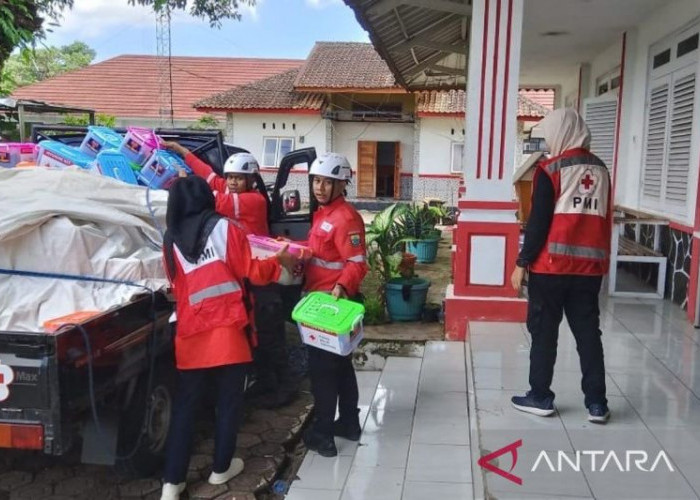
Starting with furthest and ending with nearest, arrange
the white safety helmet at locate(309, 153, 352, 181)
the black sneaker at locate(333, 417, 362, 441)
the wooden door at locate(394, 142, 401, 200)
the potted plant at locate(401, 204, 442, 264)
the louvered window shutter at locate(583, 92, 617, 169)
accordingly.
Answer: the wooden door at locate(394, 142, 401, 200), the potted plant at locate(401, 204, 442, 264), the louvered window shutter at locate(583, 92, 617, 169), the black sneaker at locate(333, 417, 362, 441), the white safety helmet at locate(309, 153, 352, 181)

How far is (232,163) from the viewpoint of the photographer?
15.5 ft

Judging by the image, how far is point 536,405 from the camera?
12.1 feet

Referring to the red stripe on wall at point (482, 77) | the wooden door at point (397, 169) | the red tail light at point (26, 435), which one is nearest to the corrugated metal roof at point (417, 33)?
the red stripe on wall at point (482, 77)

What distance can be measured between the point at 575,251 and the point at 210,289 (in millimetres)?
1873

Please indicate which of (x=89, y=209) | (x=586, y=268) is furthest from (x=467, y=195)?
(x=89, y=209)

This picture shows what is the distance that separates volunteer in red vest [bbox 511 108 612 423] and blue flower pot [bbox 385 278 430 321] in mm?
3170

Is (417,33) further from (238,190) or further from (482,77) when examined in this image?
(238,190)

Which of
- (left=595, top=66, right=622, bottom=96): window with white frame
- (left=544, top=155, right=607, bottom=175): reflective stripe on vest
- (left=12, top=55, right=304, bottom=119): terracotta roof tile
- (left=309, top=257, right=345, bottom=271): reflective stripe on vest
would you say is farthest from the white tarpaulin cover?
(left=12, top=55, right=304, bottom=119): terracotta roof tile

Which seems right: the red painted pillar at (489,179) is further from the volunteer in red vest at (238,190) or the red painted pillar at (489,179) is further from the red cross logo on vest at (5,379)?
the red cross logo on vest at (5,379)

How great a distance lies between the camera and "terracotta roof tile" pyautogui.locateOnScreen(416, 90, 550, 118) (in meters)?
20.6

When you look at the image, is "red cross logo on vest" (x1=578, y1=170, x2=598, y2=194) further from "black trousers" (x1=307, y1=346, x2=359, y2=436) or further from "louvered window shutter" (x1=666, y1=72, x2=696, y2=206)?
"louvered window shutter" (x1=666, y1=72, x2=696, y2=206)

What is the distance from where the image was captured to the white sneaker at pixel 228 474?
11.6 ft

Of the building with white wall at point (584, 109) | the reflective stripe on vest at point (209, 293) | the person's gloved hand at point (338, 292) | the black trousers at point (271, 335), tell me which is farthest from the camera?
the building with white wall at point (584, 109)

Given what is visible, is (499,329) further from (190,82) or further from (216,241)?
(190,82)
